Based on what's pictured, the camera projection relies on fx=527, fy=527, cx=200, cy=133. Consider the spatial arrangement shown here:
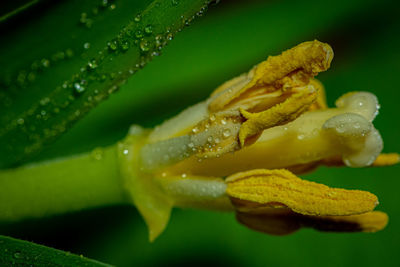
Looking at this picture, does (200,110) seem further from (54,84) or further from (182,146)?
(54,84)

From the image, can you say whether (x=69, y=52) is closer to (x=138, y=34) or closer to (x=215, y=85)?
(x=138, y=34)

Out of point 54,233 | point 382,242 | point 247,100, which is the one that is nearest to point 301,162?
point 247,100

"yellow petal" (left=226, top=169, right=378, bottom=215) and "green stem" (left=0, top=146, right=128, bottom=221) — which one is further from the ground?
"green stem" (left=0, top=146, right=128, bottom=221)

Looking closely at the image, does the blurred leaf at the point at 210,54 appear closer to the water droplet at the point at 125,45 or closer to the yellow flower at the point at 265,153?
the yellow flower at the point at 265,153

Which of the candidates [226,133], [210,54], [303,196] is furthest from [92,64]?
[210,54]

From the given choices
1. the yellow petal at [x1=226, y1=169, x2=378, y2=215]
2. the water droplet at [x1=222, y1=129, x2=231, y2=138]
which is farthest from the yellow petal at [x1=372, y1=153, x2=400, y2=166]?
the water droplet at [x1=222, y1=129, x2=231, y2=138]

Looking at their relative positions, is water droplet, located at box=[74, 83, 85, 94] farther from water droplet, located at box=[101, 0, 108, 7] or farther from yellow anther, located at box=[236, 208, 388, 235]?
yellow anther, located at box=[236, 208, 388, 235]

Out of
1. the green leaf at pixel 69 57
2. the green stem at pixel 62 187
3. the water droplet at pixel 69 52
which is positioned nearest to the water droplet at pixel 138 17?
the green leaf at pixel 69 57
